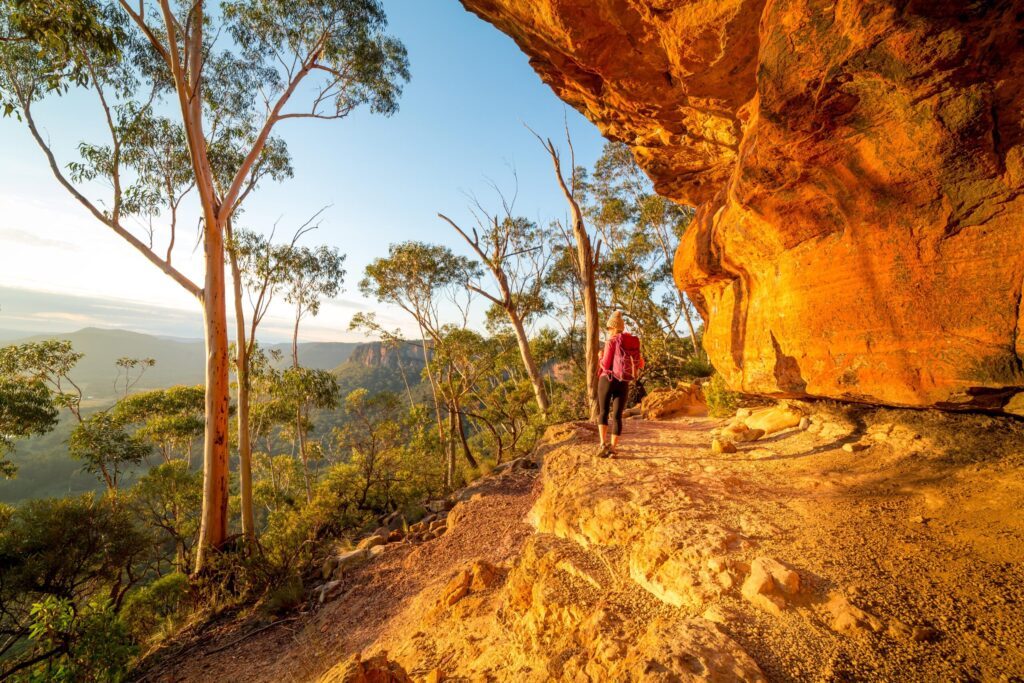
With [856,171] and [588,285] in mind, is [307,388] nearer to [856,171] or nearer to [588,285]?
[588,285]

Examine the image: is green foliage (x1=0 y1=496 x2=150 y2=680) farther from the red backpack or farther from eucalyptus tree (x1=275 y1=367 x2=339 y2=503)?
the red backpack

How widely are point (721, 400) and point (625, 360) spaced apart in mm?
3795

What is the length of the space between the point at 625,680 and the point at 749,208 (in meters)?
4.59

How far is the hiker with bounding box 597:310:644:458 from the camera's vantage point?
452 centimetres

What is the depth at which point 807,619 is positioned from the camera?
70.9 inches

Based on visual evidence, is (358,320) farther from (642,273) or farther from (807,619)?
(807,619)

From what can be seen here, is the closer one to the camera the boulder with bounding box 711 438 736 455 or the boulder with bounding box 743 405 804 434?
the boulder with bounding box 711 438 736 455

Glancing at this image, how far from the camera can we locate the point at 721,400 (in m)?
7.19

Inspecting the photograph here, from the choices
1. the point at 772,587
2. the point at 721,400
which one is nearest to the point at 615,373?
the point at 772,587

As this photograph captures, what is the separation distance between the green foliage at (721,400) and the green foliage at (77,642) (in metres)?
8.55

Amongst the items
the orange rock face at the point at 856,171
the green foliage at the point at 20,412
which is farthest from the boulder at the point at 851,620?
the green foliage at the point at 20,412

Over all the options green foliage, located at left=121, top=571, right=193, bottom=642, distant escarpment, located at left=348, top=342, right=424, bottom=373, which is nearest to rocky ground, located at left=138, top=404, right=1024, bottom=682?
green foliage, located at left=121, top=571, right=193, bottom=642

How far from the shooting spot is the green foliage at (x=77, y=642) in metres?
3.75

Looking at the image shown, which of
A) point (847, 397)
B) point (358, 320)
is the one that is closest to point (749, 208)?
point (847, 397)
